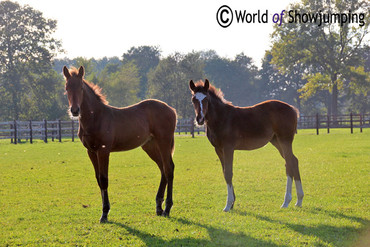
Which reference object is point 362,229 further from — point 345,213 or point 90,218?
point 90,218

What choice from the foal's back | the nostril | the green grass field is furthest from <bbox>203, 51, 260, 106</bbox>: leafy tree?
the nostril

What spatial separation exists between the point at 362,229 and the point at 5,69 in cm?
5473

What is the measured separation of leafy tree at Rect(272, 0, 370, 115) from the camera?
5694 cm

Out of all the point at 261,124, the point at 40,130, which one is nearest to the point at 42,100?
the point at 40,130

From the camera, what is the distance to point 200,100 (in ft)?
26.1

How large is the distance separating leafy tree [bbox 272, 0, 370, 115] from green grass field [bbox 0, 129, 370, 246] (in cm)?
4667

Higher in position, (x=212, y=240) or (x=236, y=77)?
(x=236, y=77)

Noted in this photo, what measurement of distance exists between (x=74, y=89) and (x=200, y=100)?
2314 millimetres

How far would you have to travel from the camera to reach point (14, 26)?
5253cm

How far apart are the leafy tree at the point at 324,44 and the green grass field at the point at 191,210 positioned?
46.7 m

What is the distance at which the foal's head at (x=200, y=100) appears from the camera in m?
7.75

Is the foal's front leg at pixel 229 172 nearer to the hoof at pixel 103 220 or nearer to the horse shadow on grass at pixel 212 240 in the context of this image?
the horse shadow on grass at pixel 212 240

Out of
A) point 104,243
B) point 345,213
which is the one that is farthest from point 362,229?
point 104,243

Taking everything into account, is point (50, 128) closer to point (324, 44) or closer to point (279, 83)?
point (324, 44)
